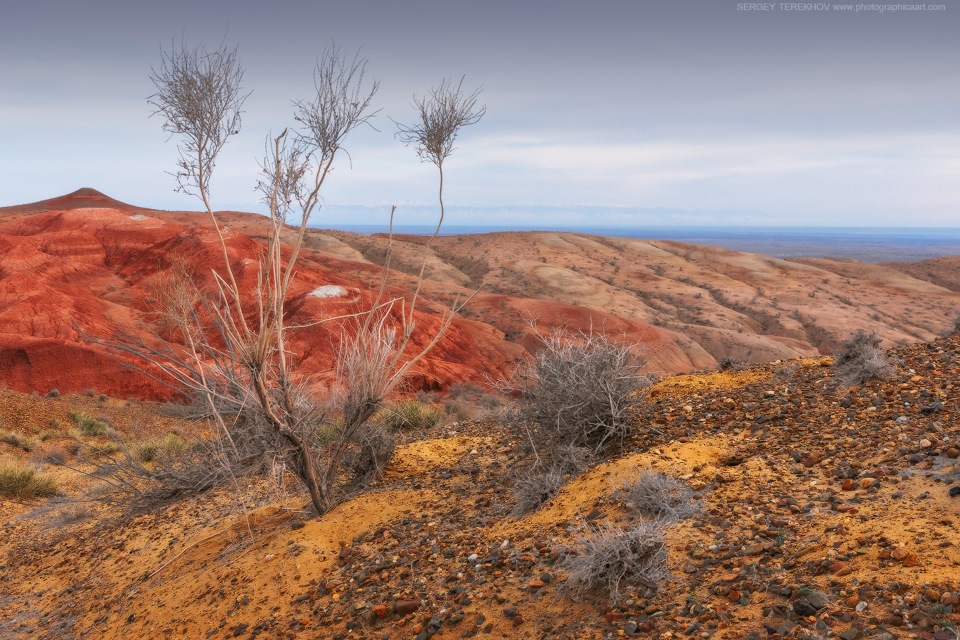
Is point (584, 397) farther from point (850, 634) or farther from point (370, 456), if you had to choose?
point (850, 634)

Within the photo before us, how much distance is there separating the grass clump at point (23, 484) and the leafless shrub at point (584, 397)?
8.61 metres

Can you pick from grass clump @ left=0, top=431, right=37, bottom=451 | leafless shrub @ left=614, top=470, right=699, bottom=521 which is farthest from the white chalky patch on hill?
leafless shrub @ left=614, top=470, right=699, bottom=521

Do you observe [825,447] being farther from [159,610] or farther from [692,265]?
[692,265]

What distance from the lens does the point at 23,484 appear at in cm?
987

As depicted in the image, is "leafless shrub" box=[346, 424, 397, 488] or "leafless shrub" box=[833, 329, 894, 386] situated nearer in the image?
"leafless shrub" box=[833, 329, 894, 386]

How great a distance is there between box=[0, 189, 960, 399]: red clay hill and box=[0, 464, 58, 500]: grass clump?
2446 millimetres

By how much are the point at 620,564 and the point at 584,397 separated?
251cm

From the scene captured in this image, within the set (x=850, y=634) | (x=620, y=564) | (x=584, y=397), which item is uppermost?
(x=584, y=397)

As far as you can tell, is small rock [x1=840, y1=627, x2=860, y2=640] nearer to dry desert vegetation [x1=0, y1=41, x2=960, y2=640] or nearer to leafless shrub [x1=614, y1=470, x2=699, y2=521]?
dry desert vegetation [x1=0, y1=41, x2=960, y2=640]

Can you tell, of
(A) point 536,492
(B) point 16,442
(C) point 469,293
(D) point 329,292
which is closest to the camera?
(A) point 536,492

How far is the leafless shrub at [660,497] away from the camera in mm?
4496

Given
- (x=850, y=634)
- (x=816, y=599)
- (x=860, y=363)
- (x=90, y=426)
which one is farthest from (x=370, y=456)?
(x=90, y=426)

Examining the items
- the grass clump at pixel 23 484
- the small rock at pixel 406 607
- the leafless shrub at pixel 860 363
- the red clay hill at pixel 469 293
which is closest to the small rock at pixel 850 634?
the small rock at pixel 406 607

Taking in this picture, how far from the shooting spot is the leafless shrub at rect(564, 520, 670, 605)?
3830 millimetres
